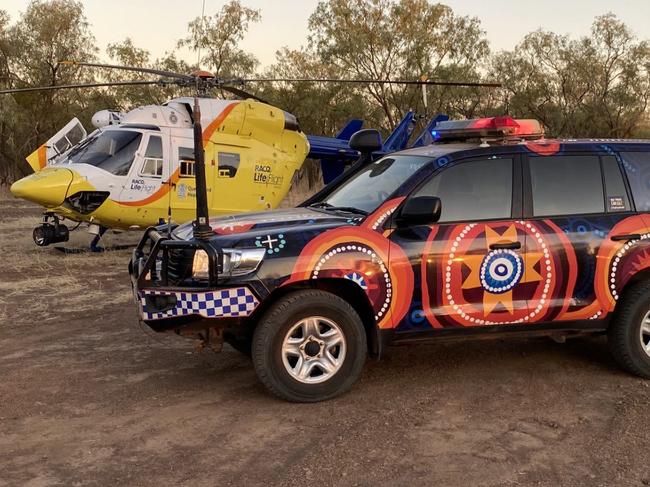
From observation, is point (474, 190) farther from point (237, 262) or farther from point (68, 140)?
point (68, 140)

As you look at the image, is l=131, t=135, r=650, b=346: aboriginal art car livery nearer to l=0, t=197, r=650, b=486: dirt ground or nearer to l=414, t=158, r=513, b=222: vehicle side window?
l=414, t=158, r=513, b=222: vehicle side window

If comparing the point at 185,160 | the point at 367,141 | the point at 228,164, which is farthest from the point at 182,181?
the point at 367,141

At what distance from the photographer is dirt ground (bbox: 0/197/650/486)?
154 inches

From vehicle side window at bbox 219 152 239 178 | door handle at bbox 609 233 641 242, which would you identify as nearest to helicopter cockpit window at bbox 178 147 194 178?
vehicle side window at bbox 219 152 239 178

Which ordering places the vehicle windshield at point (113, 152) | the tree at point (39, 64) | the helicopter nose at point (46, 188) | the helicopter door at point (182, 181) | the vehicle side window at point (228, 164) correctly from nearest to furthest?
1. the helicopter nose at point (46, 188)
2. the vehicle windshield at point (113, 152)
3. the helicopter door at point (182, 181)
4. the vehicle side window at point (228, 164)
5. the tree at point (39, 64)

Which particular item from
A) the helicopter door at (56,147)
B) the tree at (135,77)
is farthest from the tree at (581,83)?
the helicopter door at (56,147)

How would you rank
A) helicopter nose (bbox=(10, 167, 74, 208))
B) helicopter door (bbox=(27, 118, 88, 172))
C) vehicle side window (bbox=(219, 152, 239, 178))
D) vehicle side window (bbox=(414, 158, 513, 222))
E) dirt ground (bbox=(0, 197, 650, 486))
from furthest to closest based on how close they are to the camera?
helicopter door (bbox=(27, 118, 88, 172)) < vehicle side window (bbox=(219, 152, 239, 178)) < helicopter nose (bbox=(10, 167, 74, 208)) < vehicle side window (bbox=(414, 158, 513, 222)) < dirt ground (bbox=(0, 197, 650, 486))

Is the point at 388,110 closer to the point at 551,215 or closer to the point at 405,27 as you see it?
the point at 405,27

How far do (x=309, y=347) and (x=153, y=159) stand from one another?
894cm

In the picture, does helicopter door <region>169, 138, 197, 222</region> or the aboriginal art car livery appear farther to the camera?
helicopter door <region>169, 138, 197, 222</region>

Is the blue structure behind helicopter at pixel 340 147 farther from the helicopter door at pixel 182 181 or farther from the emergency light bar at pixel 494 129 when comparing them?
the emergency light bar at pixel 494 129

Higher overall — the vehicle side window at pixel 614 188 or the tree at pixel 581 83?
the tree at pixel 581 83

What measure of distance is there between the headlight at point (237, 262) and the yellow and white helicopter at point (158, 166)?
7.39 metres

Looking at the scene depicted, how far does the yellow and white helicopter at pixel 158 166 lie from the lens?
1258 cm
